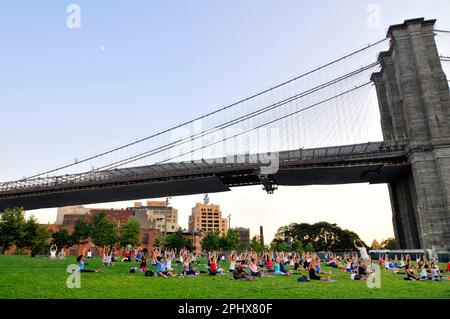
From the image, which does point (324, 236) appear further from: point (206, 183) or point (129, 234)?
point (129, 234)

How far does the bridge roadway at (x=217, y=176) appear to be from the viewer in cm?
4862

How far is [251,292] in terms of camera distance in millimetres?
12047

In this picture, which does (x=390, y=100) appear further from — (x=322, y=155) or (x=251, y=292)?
(x=251, y=292)

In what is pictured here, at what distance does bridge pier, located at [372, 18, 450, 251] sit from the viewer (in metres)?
38.4

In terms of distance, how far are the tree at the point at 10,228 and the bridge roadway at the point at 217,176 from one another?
45.1 feet

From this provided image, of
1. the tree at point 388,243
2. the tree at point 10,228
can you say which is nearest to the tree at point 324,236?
the tree at point 388,243

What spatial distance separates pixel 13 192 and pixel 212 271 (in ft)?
190

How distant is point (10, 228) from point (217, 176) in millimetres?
31756

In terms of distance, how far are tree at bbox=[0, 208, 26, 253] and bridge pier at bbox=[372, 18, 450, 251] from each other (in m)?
53.2


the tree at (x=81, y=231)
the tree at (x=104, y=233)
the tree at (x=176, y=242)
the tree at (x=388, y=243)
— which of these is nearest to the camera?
the tree at (x=104, y=233)

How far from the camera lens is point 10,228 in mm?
45969

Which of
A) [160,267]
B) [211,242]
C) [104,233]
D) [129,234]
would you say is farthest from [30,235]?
[160,267]

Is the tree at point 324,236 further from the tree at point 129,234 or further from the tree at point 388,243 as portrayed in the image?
the tree at point 129,234

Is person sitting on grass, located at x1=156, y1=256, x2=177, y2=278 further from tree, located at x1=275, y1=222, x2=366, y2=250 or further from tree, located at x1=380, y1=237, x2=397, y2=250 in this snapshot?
tree, located at x1=380, y1=237, x2=397, y2=250
